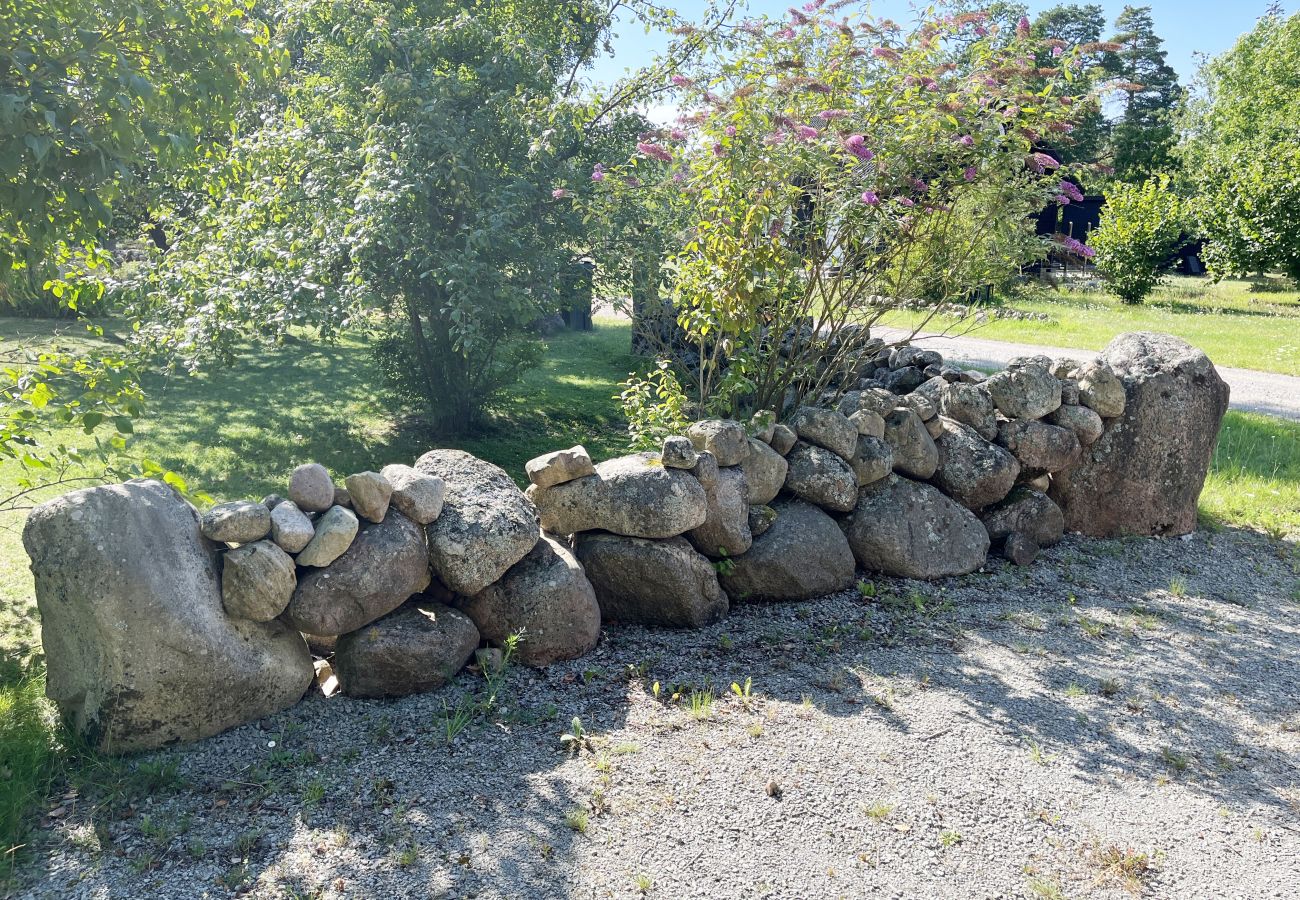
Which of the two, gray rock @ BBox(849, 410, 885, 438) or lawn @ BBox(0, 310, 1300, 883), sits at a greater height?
gray rock @ BBox(849, 410, 885, 438)

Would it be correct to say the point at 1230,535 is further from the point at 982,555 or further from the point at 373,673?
the point at 373,673

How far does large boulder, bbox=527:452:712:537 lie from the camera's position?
4461mm

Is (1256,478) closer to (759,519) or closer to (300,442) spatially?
(759,519)

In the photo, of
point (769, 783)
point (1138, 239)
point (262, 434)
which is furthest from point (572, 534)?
point (1138, 239)

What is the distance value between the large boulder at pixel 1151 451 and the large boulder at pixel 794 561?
2.02m

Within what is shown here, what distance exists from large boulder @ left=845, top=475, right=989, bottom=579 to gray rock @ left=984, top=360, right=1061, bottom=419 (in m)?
0.83

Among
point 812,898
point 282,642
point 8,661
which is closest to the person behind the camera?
point 812,898

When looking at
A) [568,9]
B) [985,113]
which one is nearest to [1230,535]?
[985,113]

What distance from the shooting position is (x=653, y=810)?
3129 mm

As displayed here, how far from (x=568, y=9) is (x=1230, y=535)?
21.4 ft

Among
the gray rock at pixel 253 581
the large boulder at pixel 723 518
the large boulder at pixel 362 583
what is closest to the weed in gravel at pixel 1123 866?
the large boulder at pixel 723 518

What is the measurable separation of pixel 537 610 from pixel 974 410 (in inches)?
128

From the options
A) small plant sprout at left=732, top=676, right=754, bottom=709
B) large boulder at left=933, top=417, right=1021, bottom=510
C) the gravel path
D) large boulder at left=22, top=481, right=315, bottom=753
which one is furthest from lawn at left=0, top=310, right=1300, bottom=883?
small plant sprout at left=732, top=676, right=754, bottom=709

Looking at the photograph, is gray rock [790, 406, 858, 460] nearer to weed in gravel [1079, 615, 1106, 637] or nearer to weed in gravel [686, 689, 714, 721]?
weed in gravel [1079, 615, 1106, 637]
